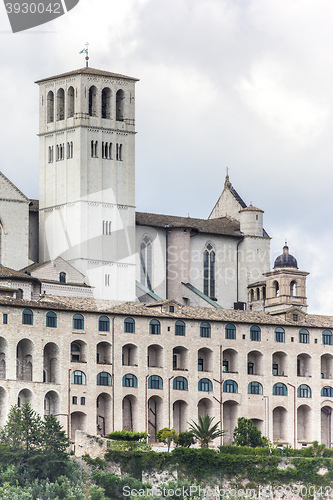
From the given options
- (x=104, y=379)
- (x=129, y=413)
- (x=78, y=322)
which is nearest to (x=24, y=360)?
(x=78, y=322)

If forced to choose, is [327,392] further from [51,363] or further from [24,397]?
[24,397]

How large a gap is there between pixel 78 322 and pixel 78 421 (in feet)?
21.5

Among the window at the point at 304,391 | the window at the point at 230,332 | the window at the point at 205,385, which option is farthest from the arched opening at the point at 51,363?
the window at the point at 304,391

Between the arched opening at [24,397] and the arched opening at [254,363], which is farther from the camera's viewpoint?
the arched opening at [254,363]

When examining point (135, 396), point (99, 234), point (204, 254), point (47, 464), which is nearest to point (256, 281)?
point (204, 254)

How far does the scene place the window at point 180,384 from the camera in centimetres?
13062

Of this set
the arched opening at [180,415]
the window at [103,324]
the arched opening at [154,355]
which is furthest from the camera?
the arched opening at [154,355]

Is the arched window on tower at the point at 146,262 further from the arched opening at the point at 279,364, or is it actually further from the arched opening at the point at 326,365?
the arched opening at the point at 326,365

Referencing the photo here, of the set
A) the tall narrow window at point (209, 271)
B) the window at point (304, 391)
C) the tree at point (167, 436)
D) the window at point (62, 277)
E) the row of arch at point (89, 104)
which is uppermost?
the row of arch at point (89, 104)

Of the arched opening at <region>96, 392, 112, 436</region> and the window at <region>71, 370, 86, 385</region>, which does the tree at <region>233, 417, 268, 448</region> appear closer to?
the arched opening at <region>96, 392, 112, 436</region>

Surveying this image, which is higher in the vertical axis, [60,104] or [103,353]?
[60,104]

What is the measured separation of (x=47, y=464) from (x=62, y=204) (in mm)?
29200

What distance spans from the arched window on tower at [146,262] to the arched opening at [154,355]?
50.6 feet

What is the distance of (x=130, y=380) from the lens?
129m
